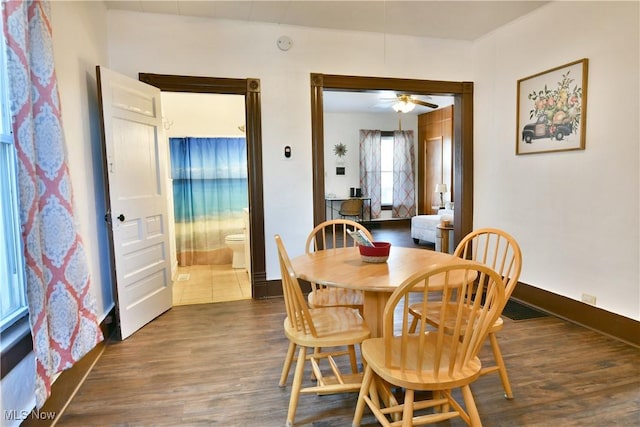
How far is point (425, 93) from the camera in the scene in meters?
4.17

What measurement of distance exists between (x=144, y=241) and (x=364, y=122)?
6599mm

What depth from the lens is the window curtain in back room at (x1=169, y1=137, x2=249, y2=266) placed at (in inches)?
206

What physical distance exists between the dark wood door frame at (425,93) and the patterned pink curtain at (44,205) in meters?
2.41


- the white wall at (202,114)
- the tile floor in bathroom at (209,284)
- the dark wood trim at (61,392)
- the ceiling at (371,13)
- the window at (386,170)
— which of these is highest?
the ceiling at (371,13)

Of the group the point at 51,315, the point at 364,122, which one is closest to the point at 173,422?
the point at 51,315

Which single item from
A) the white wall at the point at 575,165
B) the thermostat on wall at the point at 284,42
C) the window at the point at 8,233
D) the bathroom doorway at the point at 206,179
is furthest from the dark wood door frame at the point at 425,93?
the window at the point at 8,233

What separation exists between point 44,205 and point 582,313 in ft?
12.0

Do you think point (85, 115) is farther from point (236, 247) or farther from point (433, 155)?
point (433, 155)

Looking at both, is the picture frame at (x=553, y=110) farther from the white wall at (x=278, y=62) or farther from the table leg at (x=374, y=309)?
the table leg at (x=374, y=309)

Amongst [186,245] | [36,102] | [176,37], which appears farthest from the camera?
[186,245]

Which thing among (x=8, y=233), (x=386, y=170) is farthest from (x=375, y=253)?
(x=386, y=170)

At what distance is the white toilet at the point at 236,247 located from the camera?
499cm

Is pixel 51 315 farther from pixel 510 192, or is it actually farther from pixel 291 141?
pixel 510 192

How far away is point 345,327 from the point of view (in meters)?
1.94
